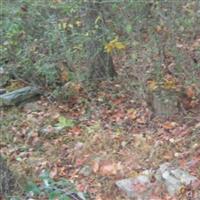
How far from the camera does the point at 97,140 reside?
564 centimetres

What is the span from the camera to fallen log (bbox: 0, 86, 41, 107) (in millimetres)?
6887

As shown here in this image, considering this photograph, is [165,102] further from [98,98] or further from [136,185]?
[136,185]

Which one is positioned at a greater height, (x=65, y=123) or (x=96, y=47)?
(x=96, y=47)

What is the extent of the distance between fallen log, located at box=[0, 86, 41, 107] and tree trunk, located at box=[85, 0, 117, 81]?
2.89 ft

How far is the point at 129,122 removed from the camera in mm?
5938

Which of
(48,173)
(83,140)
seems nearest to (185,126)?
(83,140)

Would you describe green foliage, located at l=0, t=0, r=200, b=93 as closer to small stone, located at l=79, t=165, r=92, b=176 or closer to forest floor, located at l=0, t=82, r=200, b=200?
forest floor, located at l=0, t=82, r=200, b=200

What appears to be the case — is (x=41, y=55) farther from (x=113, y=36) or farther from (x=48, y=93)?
(x=113, y=36)

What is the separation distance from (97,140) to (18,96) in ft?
5.92

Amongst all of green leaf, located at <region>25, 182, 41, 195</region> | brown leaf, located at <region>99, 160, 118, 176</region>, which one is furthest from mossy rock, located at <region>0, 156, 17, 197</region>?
brown leaf, located at <region>99, 160, 118, 176</region>

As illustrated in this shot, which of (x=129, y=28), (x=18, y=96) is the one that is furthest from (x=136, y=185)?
(x=18, y=96)

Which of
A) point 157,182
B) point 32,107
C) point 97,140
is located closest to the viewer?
point 157,182

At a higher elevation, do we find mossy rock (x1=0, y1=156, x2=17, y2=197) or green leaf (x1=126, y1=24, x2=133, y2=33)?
green leaf (x1=126, y1=24, x2=133, y2=33)

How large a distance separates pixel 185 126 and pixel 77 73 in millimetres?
1980
